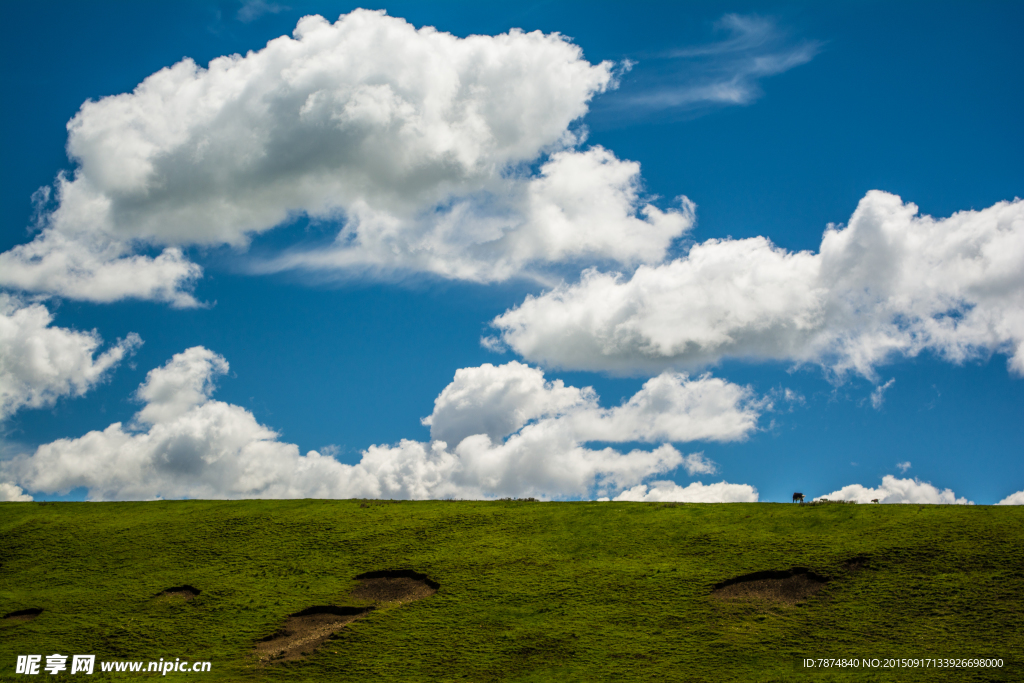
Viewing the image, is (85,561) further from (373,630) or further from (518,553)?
(518,553)

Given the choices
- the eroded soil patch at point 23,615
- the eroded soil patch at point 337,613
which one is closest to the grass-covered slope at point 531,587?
the eroded soil patch at point 23,615

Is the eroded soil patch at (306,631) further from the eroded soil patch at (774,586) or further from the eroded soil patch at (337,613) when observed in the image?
the eroded soil patch at (774,586)

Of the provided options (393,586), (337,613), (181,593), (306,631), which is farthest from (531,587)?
(181,593)

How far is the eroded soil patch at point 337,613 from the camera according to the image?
31.4 m

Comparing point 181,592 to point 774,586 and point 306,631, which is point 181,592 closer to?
point 306,631

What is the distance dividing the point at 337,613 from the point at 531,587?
1011 cm

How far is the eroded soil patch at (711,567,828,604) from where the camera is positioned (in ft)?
107

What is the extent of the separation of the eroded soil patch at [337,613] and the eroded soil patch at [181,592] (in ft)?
22.1

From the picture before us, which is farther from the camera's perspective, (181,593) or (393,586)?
(181,593)

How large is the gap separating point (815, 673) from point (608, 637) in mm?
8553

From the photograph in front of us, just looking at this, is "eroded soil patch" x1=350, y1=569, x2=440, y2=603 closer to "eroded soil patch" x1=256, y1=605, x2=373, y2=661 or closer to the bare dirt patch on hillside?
"eroded soil patch" x1=256, y1=605, x2=373, y2=661

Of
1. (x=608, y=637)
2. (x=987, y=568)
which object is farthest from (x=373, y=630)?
(x=987, y=568)

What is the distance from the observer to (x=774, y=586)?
3322 centimetres

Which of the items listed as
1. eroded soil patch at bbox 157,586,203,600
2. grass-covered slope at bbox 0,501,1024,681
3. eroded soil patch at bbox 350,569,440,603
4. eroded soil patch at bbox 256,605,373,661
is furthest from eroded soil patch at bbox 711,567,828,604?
eroded soil patch at bbox 157,586,203,600
